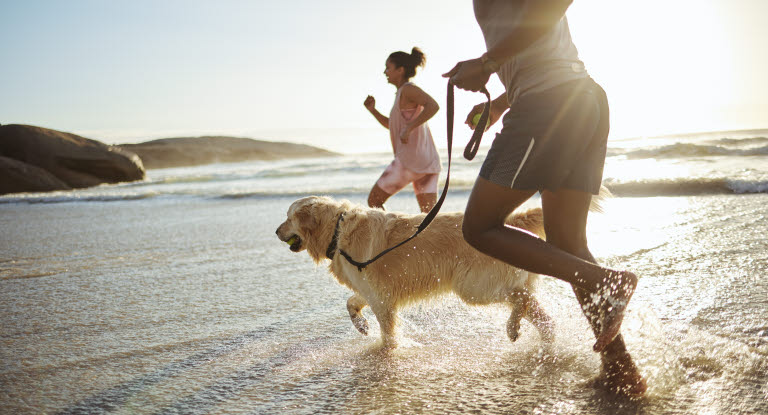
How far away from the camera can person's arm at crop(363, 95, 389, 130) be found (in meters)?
5.53

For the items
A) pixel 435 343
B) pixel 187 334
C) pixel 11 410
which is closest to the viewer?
pixel 11 410

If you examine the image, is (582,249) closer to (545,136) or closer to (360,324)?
(545,136)

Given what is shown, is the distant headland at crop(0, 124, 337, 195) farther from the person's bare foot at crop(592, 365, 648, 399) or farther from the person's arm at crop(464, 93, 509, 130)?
the person's bare foot at crop(592, 365, 648, 399)

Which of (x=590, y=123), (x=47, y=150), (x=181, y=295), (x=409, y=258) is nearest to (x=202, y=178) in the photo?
(x=47, y=150)

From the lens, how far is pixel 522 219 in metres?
3.18

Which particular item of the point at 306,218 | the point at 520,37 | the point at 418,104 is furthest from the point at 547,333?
the point at 418,104

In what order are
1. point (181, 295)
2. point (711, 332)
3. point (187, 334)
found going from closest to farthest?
point (711, 332), point (187, 334), point (181, 295)

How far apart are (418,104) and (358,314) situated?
7.37ft

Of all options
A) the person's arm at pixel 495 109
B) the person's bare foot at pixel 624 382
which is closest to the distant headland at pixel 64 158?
A: the person's arm at pixel 495 109

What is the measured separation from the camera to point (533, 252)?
2146 millimetres

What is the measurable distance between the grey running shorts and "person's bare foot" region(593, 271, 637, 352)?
42 cm

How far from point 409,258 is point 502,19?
162 cm

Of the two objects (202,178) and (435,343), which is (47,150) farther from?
(435,343)

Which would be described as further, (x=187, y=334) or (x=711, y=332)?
(x=187, y=334)
